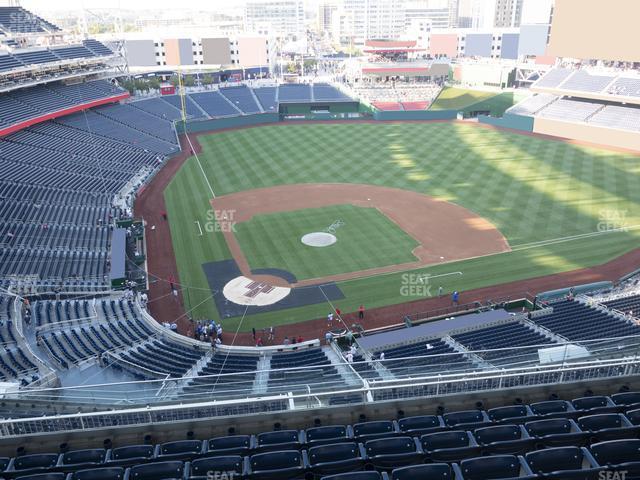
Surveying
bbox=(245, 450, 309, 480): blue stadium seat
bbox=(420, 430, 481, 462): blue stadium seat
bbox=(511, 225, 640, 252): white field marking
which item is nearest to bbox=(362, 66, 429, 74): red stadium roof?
bbox=(511, 225, 640, 252): white field marking

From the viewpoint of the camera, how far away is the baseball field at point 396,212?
30.0 meters

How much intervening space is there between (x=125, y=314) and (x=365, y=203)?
21.6 meters

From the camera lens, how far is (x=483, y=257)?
31.7m

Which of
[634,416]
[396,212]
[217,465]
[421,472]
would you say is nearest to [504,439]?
[421,472]

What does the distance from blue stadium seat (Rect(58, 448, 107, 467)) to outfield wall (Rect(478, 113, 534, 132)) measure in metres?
63.2

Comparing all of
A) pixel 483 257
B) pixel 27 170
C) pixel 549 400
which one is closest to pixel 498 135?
pixel 483 257

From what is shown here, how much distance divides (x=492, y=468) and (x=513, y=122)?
204ft

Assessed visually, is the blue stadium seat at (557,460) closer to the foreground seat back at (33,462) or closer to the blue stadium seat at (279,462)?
the blue stadium seat at (279,462)

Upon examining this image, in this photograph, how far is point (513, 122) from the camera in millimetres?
63938

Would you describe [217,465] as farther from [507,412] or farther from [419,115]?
[419,115]

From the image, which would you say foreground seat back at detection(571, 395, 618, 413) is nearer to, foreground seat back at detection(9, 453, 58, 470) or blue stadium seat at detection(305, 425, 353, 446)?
blue stadium seat at detection(305, 425, 353, 446)

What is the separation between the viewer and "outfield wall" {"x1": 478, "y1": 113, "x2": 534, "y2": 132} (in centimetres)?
6259

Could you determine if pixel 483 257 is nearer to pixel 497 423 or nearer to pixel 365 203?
pixel 365 203

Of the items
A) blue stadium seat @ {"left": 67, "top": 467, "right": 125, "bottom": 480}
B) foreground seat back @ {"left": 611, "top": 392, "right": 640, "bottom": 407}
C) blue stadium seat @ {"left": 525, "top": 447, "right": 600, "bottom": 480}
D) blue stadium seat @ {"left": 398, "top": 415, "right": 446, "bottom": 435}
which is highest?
blue stadium seat @ {"left": 525, "top": 447, "right": 600, "bottom": 480}
